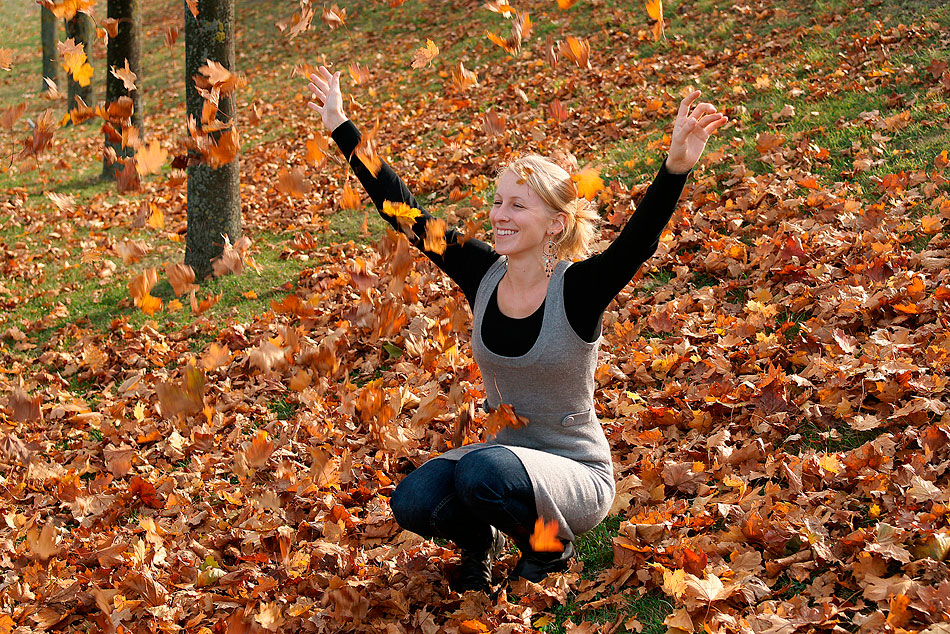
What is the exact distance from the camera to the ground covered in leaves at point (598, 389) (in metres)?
2.63

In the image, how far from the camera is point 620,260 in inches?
93.7

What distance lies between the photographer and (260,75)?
13.6 meters

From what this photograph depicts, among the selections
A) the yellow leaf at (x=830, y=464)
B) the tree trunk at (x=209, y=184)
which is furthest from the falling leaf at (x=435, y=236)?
the tree trunk at (x=209, y=184)

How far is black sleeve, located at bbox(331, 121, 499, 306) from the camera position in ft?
9.56

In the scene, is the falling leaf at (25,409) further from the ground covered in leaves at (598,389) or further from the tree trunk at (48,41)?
the tree trunk at (48,41)

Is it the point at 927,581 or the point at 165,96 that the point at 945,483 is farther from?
the point at 165,96

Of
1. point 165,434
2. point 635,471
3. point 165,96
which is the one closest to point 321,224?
point 165,434

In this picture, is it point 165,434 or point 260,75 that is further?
point 260,75

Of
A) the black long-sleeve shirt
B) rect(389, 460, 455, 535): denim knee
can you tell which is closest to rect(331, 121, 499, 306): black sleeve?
the black long-sleeve shirt

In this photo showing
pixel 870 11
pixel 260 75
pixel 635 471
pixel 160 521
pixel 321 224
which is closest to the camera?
pixel 635 471

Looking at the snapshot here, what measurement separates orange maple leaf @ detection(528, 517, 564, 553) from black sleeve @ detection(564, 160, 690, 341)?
0.62m

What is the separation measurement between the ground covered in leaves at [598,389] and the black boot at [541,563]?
75mm

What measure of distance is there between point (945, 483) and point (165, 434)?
3628 millimetres

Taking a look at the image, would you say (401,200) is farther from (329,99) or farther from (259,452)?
(259,452)
